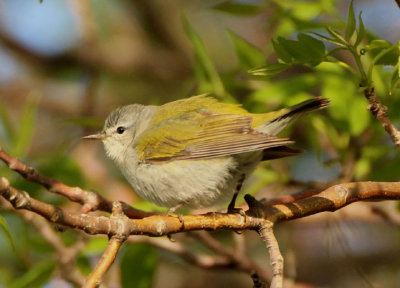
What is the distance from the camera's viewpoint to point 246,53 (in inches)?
128

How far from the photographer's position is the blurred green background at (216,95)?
2979 mm

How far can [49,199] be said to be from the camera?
11.0 ft

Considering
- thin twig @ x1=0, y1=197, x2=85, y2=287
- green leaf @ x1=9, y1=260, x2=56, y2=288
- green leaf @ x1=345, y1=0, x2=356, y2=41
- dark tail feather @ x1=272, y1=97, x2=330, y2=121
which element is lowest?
green leaf @ x1=9, y1=260, x2=56, y2=288

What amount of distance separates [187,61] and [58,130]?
1.46m

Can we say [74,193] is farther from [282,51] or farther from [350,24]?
[350,24]

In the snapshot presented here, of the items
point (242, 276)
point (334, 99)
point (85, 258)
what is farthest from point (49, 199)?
point (242, 276)

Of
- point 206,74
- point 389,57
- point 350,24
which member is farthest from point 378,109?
point 206,74

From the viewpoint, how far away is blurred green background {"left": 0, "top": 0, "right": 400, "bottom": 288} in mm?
2979

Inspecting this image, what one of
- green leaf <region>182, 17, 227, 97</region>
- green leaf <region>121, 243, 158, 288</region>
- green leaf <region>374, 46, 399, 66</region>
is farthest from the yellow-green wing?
green leaf <region>374, 46, 399, 66</region>

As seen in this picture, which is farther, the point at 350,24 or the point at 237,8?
the point at 237,8

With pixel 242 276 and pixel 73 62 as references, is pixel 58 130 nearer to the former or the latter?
pixel 73 62

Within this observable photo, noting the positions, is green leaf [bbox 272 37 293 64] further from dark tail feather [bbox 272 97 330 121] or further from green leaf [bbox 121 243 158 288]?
green leaf [bbox 121 243 158 288]

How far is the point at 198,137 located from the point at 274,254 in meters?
1.24

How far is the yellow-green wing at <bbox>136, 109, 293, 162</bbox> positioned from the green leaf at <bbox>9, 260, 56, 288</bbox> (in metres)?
0.80
